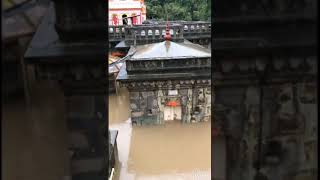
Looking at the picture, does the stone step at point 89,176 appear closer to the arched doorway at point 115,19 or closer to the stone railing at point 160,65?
the stone railing at point 160,65

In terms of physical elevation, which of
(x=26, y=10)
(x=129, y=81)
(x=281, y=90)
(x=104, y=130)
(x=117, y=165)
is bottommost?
(x=117, y=165)

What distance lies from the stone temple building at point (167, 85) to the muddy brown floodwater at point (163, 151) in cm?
17

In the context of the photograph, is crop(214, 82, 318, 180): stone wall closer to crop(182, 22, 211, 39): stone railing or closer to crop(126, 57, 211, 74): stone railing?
crop(126, 57, 211, 74): stone railing

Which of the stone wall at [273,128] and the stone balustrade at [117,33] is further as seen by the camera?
the stone balustrade at [117,33]

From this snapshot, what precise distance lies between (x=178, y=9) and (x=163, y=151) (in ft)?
38.3

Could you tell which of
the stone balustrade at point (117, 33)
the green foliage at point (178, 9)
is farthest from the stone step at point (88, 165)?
the green foliage at point (178, 9)

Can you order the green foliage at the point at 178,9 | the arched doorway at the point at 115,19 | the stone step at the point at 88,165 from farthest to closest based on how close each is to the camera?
1. the green foliage at the point at 178,9
2. the arched doorway at the point at 115,19
3. the stone step at the point at 88,165

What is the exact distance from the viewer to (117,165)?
4.64 m

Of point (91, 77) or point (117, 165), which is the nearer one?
point (91, 77)

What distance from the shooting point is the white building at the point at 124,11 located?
38.4ft

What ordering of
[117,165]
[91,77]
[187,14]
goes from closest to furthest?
[91,77] < [117,165] < [187,14]

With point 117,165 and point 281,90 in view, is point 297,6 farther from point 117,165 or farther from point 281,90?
point 117,165

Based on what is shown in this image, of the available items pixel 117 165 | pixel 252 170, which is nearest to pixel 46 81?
pixel 252 170

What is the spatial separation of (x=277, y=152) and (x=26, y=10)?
1.11m
